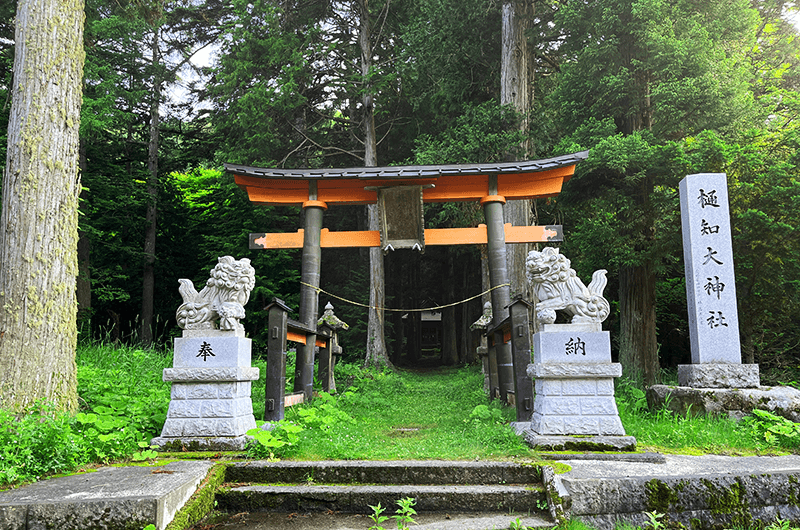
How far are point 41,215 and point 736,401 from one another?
7740 mm

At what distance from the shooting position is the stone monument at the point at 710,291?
6.15m

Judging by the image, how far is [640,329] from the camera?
9961mm

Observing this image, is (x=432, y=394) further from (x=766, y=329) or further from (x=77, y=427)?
(x=77, y=427)

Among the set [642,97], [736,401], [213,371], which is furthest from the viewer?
[642,97]

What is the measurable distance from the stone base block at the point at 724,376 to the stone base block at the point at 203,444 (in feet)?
17.0

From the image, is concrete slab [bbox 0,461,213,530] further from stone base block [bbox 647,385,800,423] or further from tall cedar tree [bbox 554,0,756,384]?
tall cedar tree [bbox 554,0,756,384]

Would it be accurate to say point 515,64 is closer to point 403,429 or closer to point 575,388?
point 403,429

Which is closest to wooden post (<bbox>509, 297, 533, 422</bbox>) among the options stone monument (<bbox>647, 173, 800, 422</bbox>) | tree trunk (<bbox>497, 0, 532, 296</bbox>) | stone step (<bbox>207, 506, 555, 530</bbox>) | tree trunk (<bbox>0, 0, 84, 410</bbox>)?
stone monument (<bbox>647, 173, 800, 422</bbox>)

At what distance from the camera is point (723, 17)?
9.94 m

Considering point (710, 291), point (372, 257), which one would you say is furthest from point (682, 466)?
point (372, 257)

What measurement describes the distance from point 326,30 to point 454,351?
1311 centimetres

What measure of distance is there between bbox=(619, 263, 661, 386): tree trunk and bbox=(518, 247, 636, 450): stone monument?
5587mm

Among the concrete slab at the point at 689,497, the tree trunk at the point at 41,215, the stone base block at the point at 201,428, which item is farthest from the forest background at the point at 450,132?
the concrete slab at the point at 689,497

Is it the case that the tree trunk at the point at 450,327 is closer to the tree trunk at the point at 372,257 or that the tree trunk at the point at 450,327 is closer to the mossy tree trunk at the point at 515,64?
the tree trunk at the point at 372,257
